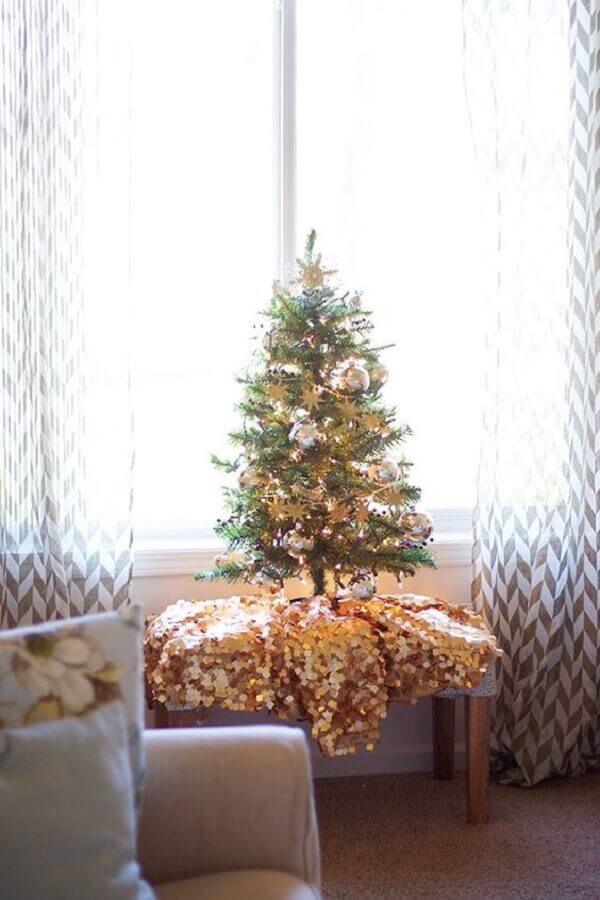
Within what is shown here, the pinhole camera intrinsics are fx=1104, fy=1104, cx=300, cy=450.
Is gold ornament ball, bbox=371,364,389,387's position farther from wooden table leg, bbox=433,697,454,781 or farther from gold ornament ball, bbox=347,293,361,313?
wooden table leg, bbox=433,697,454,781

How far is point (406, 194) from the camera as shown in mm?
3525

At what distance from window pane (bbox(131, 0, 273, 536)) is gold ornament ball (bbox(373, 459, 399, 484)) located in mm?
706

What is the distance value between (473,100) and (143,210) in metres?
1.04

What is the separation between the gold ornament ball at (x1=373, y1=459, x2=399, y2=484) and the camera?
2.87 metres

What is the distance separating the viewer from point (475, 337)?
3559mm

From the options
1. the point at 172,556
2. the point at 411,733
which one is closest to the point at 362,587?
the point at 172,556

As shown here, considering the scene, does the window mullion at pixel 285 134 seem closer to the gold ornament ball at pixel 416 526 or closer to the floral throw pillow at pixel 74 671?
the gold ornament ball at pixel 416 526

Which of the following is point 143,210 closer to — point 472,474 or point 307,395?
point 307,395

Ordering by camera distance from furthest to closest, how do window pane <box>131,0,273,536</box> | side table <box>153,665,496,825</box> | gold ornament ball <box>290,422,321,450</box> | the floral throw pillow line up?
window pane <box>131,0,273,536</box>
side table <box>153,665,496,825</box>
gold ornament ball <box>290,422,321,450</box>
the floral throw pillow

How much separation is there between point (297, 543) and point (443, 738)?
94 cm

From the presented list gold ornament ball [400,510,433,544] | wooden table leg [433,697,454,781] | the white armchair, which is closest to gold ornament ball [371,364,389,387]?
gold ornament ball [400,510,433,544]

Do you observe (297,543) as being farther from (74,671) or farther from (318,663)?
(74,671)

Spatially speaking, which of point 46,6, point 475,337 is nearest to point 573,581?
point 475,337

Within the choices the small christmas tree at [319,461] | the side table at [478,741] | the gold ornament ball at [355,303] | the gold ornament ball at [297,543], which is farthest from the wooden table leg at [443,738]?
the gold ornament ball at [355,303]
